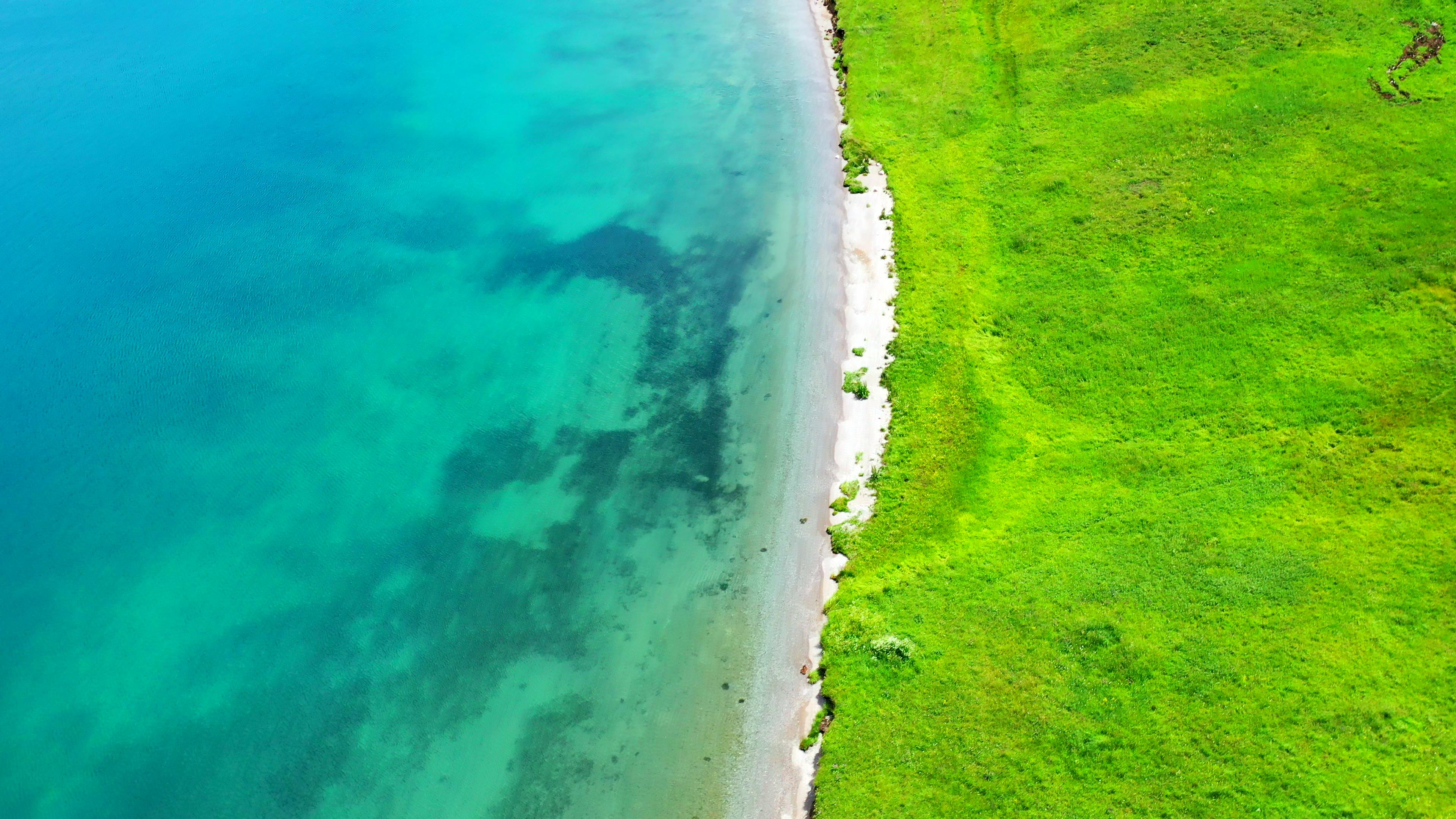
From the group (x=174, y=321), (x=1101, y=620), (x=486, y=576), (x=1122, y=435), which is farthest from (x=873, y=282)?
(x=174, y=321)

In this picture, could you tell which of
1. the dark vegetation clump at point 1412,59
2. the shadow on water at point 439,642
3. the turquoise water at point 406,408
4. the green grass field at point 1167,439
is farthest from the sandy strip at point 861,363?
the dark vegetation clump at point 1412,59

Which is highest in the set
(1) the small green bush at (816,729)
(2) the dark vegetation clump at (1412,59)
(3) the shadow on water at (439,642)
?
(2) the dark vegetation clump at (1412,59)

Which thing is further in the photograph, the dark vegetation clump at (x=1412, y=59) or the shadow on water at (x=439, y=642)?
the dark vegetation clump at (x=1412, y=59)

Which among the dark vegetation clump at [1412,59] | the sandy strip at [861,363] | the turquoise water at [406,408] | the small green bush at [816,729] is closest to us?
the small green bush at [816,729]

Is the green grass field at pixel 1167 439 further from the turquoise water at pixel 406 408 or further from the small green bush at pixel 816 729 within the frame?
the turquoise water at pixel 406 408

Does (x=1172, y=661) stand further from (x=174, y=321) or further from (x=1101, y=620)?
(x=174, y=321)
